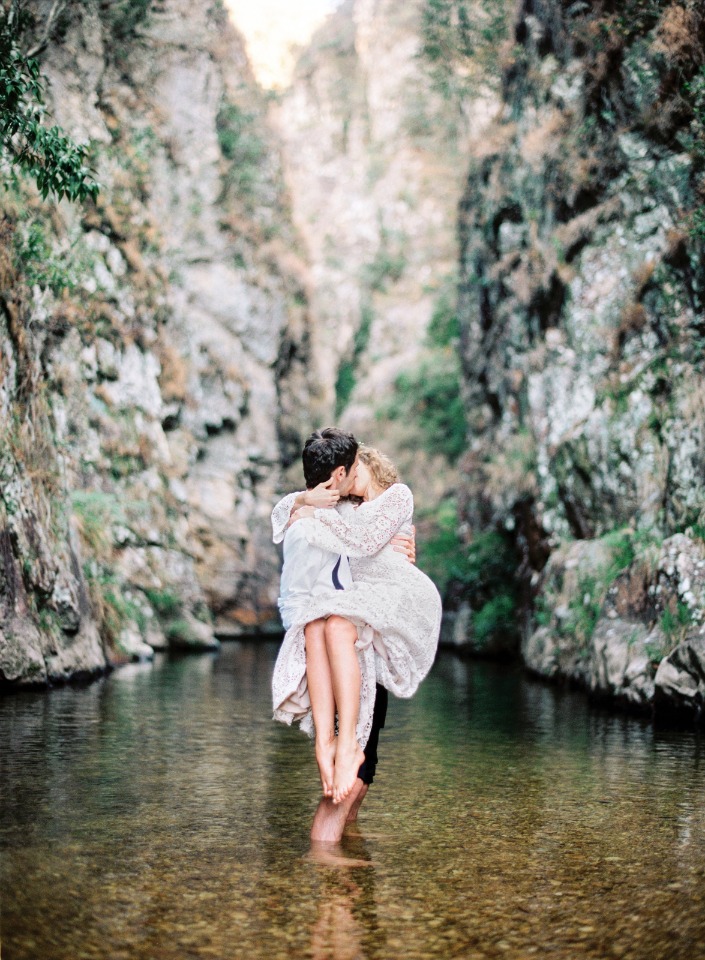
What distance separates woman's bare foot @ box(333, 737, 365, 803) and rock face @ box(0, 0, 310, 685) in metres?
7.69

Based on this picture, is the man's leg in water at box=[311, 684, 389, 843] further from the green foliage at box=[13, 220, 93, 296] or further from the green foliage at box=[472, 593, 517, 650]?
the green foliage at box=[472, 593, 517, 650]

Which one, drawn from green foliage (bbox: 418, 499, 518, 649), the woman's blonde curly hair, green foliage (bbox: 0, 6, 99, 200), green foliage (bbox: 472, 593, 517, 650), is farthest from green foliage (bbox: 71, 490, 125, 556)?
the woman's blonde curly hair

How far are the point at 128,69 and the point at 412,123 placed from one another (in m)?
29.7

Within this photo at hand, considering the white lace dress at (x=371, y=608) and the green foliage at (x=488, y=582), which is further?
the green foliage at (x=488, y=582)

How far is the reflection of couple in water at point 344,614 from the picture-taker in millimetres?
4879

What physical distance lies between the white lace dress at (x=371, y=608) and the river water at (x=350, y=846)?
73 centimetres

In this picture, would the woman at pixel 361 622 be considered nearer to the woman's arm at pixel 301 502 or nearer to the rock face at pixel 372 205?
the woman's arm at pixel 301 502

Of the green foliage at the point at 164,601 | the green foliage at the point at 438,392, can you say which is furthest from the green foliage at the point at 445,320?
the green foliage at the point at 164,601

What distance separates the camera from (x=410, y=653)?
5219 millimetres

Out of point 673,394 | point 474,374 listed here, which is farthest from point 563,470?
point 474,374

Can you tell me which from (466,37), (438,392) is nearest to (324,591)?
(466,37)

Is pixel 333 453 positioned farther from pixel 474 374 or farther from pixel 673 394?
pixel 474 374

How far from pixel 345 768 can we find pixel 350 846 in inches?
16.0

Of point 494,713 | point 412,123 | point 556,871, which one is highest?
point 412,123
